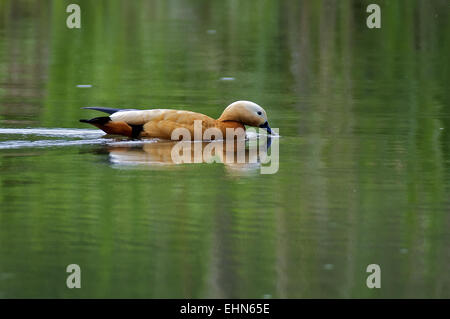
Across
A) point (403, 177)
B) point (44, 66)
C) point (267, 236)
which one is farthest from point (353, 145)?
point (44, 66)

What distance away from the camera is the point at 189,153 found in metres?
10.6

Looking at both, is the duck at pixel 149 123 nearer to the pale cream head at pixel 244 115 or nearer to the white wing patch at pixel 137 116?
the white wing patch at pixel 137 116

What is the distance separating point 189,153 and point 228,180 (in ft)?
4.64

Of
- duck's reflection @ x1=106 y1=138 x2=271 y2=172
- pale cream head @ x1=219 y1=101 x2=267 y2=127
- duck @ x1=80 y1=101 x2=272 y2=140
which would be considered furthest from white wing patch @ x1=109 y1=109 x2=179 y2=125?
pale cream head @ x1=219 y1=101 x2=267 y2=127

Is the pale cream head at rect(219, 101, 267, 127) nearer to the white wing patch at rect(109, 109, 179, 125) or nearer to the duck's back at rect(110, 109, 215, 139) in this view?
the duck's back at rect(110, 109, 215, 139)

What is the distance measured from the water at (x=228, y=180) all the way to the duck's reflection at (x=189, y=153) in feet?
0.18

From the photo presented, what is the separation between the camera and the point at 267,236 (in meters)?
7.46

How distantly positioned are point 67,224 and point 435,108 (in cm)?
688

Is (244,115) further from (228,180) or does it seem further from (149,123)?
(228,180)

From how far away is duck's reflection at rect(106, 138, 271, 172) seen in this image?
1003cm

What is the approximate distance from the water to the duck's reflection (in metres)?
0.06

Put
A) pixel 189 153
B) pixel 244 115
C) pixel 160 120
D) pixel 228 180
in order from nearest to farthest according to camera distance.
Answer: pixel 228 180 < pixel 189 153 < pixel 160 120 < pixel 244 115

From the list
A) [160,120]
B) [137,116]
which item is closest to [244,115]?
[160,120]
